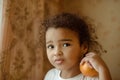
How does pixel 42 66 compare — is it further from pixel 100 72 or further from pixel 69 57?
pixel 100 72

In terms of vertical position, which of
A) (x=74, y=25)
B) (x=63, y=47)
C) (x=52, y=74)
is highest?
(x=74, y=25)

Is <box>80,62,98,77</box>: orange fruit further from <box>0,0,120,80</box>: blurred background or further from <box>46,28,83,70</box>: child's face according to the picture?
<box>0,0,120,80</box>: blurred background

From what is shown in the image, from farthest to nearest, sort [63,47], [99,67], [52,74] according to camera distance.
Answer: [52,74], [63,47], [99,67]

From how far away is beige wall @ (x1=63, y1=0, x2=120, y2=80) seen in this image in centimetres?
148

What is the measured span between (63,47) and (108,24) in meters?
0.40

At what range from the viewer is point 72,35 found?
1245 mm

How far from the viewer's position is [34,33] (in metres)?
1.49

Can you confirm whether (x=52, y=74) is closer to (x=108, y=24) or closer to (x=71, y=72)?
(x=71, y=72)

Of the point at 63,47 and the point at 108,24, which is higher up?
the point at 108,24

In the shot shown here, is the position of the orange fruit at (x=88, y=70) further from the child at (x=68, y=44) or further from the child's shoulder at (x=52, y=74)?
the child's shoulder at (x=52, y=74)

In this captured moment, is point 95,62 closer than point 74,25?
Yes

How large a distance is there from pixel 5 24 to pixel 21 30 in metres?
0.10

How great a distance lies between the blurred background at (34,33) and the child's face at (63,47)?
209 millimetres

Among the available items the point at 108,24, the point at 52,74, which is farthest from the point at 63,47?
the point at 108,24
